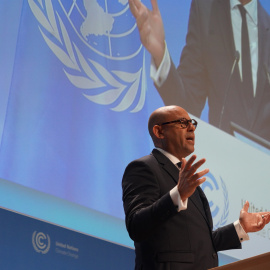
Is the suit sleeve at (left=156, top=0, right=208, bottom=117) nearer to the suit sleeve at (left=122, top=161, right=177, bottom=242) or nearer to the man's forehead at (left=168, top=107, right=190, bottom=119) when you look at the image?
the man's forehead at (left=168, top=107, right=190, bottom=119)

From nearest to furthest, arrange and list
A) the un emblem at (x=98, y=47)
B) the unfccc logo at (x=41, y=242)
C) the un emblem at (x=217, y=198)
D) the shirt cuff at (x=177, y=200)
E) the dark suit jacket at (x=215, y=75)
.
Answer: the shirt cuff at (x=177, y=200) < the unfccc logo at (x=41, y=242) < the un emblem at (x=98, y=47) < the un emblem at (x=217, y=198) < the dark suit jacket at (x=215, y=75)

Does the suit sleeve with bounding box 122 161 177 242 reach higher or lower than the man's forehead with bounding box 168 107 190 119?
lower

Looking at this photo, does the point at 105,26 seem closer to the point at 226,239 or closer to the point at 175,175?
the point at 175,175

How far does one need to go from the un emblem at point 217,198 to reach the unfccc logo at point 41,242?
3.70 feet

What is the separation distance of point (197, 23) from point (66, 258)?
1936mm

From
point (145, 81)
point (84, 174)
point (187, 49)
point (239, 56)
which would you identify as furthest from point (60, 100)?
point (239, 56)

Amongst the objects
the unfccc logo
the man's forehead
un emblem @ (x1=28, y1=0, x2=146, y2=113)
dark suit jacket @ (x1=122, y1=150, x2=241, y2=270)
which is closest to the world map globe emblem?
un emblem @ (x1=28, y1=0, x2=146, y2=113)

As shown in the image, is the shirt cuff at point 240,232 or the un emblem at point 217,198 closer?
the shirt cuff at point 240,232

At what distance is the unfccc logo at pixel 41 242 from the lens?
2.58 m

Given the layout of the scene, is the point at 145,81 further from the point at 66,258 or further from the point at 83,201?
the point at 66,258

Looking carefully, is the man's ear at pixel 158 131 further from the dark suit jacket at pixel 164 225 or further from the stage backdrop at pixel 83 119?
the stage backdrop at pixel 83 119

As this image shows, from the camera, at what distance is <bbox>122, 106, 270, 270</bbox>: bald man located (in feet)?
5.50

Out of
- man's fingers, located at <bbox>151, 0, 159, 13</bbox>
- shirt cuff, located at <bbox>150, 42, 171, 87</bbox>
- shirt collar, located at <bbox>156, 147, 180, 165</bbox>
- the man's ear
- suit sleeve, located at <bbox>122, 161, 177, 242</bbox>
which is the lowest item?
suit sleeve, located at <bbox>122, 161, 177, 242</bbox>

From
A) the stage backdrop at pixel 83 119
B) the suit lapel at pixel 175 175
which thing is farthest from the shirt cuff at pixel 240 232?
the stage backdrop at pixel 83 119
